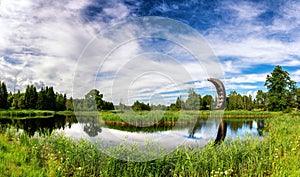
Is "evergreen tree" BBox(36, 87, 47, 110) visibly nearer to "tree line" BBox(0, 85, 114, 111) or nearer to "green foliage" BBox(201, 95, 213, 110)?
"tree line" BBox(0, 85, 114, 111)

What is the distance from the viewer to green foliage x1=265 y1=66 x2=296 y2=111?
4228 cm

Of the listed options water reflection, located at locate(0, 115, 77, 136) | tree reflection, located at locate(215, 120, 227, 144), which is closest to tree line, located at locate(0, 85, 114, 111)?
water reflection, located at locate(0, 115, 77, 136)

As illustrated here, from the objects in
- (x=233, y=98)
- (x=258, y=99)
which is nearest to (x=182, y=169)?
(x=233, y=98)

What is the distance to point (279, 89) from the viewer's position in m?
43.3

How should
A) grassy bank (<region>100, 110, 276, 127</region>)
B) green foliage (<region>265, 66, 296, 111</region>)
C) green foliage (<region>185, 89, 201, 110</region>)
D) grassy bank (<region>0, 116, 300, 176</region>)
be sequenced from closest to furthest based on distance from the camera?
grassy bank (<region>0, 116, 300, 176</region>) → grassy bank (<region>100, 110, 276, 127</region>) → green foliage (<region>185, 89, 201, 110</region>) → green foliage (<region>265, 66, 296, 111</region>)

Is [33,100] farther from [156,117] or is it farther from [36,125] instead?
[156,117]

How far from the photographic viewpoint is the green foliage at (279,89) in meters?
42.3

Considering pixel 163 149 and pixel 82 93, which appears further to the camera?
pixel 163 149

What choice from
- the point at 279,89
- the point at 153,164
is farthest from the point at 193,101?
the point at 279,89

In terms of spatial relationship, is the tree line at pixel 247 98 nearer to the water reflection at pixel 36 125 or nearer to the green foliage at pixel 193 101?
the water reflection at pixel 36 125

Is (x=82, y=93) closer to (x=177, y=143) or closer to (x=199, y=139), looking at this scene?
(x=177, y=143)

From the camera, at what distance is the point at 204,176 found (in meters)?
5.43

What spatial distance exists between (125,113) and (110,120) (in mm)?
451

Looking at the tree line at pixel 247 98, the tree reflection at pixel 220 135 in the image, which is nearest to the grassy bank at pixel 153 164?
the tree reflection at pixel 220 135
